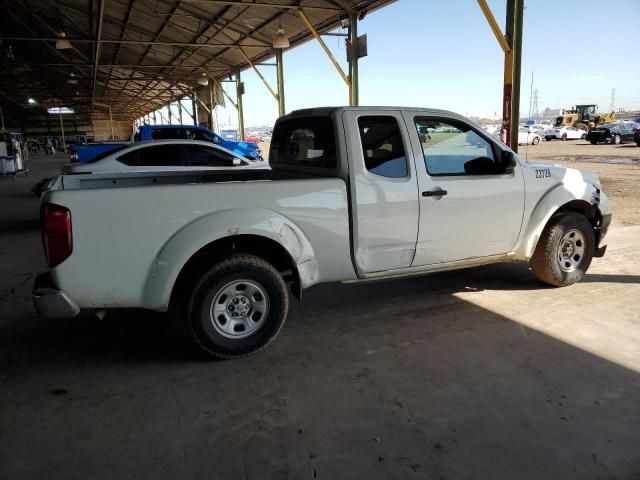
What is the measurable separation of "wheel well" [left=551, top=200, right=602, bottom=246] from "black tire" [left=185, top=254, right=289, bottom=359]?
10.1 feet

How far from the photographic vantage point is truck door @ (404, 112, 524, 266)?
165 inches

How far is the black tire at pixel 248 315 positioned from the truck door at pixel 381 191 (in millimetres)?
760

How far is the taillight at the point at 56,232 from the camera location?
303cm

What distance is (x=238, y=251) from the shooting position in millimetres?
3668

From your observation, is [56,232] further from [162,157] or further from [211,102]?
[211,102]

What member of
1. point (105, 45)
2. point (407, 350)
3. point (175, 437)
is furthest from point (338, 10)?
point (105, 45)

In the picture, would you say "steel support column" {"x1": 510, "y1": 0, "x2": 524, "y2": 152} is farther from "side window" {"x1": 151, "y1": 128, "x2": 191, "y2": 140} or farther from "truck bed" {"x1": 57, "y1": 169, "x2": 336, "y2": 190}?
"side window" {"x1": 151, "y1": 128, "x2": 191, "y2": 140}

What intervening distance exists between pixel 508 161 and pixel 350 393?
266cm

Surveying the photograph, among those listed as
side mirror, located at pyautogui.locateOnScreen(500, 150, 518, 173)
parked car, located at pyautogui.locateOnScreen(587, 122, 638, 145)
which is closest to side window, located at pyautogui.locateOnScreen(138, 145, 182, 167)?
side mirror, located at pyautogui.locateOnScreen(500, 150, 518, 173)

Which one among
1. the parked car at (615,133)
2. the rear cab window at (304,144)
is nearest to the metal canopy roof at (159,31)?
the rear cab window at (304,144)

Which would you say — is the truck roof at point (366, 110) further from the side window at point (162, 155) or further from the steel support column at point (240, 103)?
the steel support column at point (240, 103)

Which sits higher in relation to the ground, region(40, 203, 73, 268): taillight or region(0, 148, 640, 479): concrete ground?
region(40, 203, 73, 268): taillight

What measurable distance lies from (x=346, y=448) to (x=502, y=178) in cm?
301

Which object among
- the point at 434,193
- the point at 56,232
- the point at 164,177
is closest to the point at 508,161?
the point at 434,193
